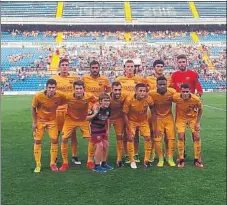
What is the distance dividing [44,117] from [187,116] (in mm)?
2440

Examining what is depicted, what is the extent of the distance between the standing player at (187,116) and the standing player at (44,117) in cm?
199

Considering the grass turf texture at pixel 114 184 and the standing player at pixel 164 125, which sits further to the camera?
the standing player at pixel 164 125

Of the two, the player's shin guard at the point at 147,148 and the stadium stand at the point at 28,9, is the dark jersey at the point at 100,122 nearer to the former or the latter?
the player's shin guard at the point at 147,148

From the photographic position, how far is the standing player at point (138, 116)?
736 centimetres

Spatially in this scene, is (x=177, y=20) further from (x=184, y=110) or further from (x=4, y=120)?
(x=184, y=110)

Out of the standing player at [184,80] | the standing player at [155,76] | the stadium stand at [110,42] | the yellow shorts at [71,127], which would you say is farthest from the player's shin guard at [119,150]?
the stadium stand at [110,42]

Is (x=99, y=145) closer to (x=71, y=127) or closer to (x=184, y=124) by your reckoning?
(x=71, y=127)

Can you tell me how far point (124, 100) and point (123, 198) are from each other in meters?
2.30

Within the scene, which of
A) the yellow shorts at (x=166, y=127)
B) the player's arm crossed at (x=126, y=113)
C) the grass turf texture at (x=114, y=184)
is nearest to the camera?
the grass turf texture at (x=114, y=184)

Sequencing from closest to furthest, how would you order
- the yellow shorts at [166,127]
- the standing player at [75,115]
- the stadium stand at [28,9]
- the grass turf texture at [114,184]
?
the grass turf texture at [114,184]
the standing player at [75,115]
the yellow shorts at [166,127]
the stadium stand at [28,9]

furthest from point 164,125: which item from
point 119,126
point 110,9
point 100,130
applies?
point 110,9

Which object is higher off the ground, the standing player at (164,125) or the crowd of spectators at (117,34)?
the crowd of spectators at (117,34)

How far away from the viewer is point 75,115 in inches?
295

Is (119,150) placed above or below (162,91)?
below
